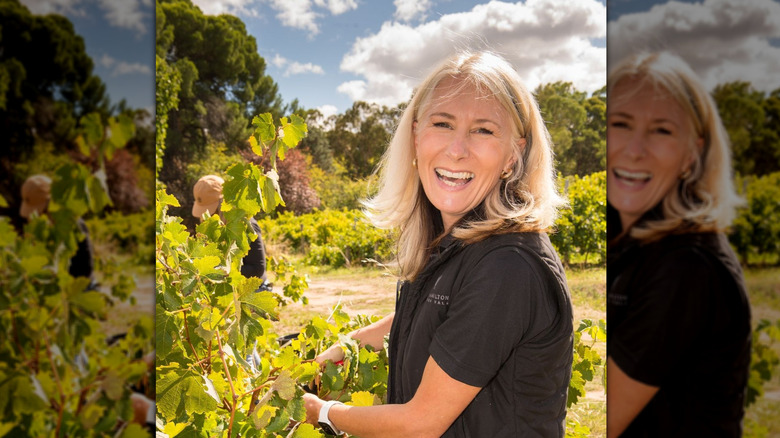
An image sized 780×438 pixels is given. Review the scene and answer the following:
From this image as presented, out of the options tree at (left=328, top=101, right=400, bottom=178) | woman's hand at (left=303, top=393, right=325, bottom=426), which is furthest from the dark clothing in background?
tree at (left=328, top=101, right=400, bottom=178)

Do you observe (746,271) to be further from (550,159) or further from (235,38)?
(235,38)

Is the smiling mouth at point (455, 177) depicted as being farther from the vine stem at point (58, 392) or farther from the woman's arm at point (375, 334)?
the vine stem at point (58, 392)

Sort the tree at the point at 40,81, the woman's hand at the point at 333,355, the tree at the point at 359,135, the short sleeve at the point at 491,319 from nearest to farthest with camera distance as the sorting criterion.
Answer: the tree at the point at 40,81, the short sleeve at the point at 491,319, the woman's hand at the point at 333,355, the tree at the point at 359,135

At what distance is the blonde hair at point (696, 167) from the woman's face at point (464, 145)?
0.97m

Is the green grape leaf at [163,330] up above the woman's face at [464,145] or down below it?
below

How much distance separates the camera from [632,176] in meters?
0.57

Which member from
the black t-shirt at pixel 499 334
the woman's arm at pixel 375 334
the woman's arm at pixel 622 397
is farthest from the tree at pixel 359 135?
the woman's arm at pixel 622 397

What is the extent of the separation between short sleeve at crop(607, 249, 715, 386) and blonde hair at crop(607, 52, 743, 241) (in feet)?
0.10

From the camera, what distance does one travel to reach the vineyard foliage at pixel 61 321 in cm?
52

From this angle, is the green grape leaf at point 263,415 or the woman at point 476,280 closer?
the woman at point 476,280

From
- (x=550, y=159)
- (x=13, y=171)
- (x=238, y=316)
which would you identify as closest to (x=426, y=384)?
(x=238, y=316)

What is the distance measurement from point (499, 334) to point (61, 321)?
870mm

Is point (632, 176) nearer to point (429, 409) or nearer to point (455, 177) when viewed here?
point (429, 409)

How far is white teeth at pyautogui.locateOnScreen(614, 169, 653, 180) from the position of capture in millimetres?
556
